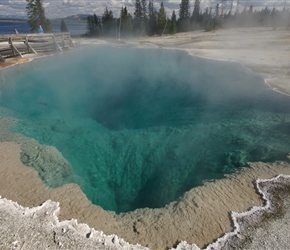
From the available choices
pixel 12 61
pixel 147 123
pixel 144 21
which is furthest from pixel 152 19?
pixel 147 123

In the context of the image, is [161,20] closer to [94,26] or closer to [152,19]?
[152,19]

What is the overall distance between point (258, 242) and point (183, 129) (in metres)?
6.32

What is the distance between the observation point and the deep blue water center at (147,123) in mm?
8141

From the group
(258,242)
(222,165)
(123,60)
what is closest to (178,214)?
(258,242)

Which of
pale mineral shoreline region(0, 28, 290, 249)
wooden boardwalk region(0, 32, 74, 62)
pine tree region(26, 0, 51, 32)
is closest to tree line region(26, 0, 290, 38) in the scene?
pine tree region(26, 0, 51, 32)

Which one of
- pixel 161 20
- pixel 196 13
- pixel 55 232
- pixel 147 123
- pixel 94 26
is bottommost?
pixel 94 26

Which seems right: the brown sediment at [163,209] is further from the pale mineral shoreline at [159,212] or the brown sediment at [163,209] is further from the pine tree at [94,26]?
the pine tree at [94,26]

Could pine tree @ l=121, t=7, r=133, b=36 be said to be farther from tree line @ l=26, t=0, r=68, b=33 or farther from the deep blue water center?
the deep blue water center

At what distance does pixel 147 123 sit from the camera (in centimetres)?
1168

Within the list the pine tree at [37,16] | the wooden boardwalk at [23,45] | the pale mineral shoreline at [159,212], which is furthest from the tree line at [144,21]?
the pale mineral shoreline at [159,212]

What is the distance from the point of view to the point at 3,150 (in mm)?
8133

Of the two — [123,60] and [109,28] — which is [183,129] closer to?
[123,60]

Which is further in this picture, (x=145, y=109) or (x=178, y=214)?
(x=145, y=109)

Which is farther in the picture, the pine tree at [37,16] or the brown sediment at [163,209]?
the pine tree at [37,16]
